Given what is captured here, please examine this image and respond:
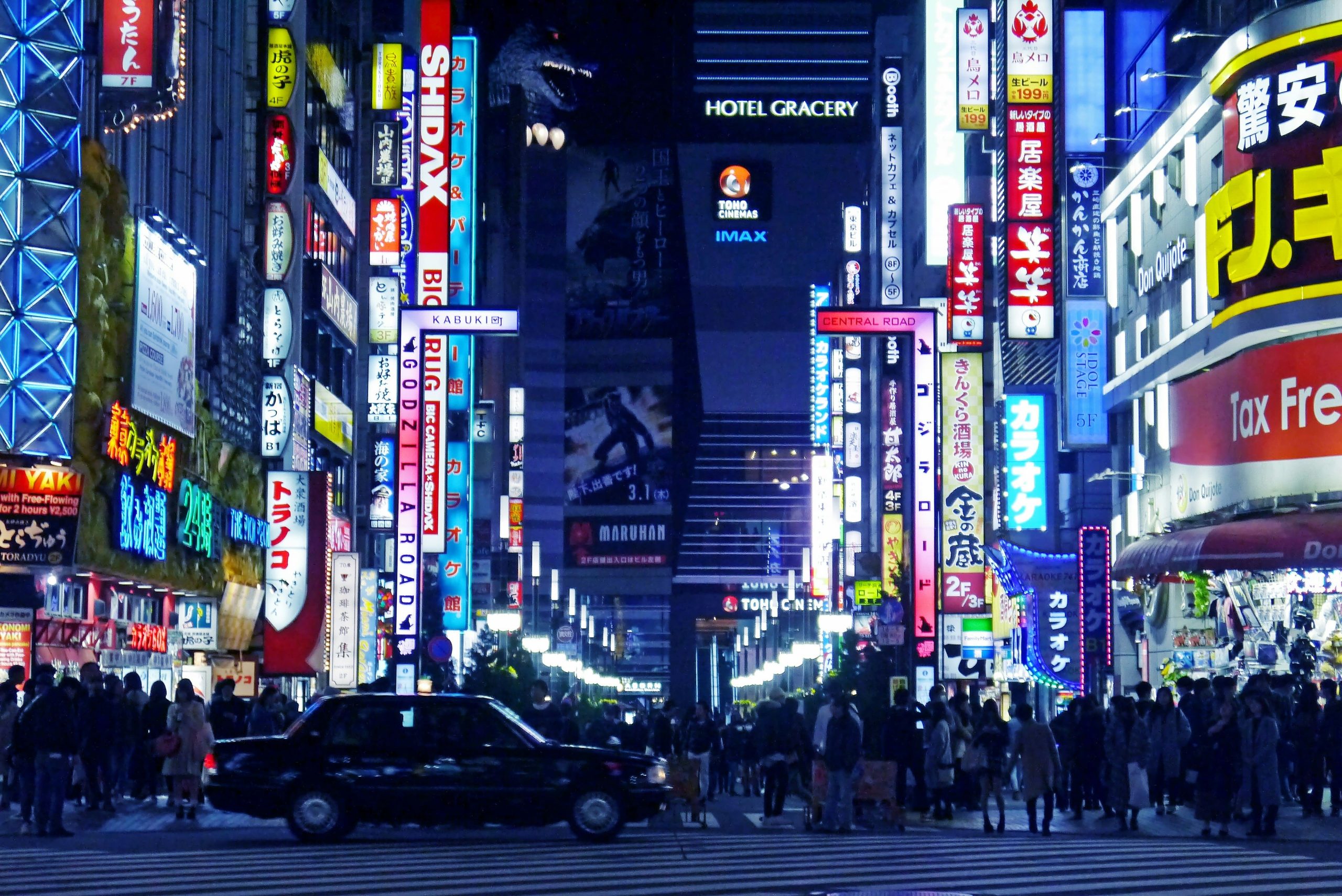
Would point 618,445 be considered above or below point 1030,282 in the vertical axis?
above

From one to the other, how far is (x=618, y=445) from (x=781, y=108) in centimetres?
2797

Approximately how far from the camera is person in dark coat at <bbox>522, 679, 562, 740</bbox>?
23406 mm

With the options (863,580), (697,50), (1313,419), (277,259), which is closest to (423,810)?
(1313,419)

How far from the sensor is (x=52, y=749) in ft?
62.5

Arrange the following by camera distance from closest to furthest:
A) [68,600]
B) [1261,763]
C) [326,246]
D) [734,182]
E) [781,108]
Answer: [1261,763]
[68,600]
[326,246]
[781,108]
[734,182]

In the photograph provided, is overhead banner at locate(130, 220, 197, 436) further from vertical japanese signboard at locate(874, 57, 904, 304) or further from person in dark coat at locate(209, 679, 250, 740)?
vertical japanese signboard at locate(874, 57, 904, 304)

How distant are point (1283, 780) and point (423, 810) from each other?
44.5ft

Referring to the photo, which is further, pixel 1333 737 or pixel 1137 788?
pixel 1333 737

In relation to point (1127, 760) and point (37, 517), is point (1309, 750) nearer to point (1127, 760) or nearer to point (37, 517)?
point (1127, 760)

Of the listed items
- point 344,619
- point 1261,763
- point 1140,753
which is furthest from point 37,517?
point 344,619

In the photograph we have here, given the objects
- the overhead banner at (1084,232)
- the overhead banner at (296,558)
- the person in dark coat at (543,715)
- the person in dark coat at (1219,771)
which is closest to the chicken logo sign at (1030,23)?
the overhead banner at (1084,232)

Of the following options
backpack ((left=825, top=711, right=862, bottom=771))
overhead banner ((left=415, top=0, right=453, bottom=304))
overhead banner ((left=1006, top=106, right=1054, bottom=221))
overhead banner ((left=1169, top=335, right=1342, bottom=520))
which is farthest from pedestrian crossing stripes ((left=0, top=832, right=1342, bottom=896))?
overhead banner ((left=415, top=0, right=453, bottom=304))

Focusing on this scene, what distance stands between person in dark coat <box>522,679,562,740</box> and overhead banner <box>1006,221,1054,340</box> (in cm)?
1313

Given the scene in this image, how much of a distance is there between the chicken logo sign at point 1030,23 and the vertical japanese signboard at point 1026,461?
6737 mm
